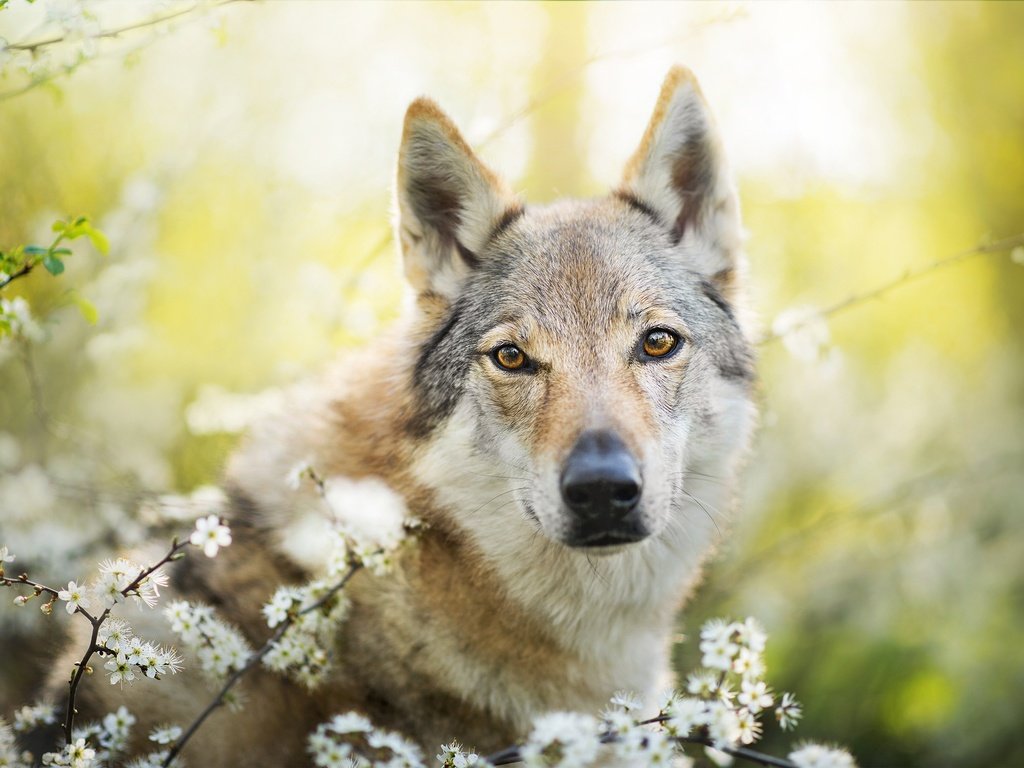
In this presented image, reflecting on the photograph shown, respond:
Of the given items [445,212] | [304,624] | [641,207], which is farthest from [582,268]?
[304,624]

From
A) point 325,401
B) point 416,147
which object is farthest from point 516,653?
point 416,147

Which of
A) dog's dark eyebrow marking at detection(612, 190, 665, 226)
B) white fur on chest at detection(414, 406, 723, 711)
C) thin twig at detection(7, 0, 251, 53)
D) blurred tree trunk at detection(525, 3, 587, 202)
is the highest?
Result: blurred tree trunk at detection(525, 3, 587, 202)

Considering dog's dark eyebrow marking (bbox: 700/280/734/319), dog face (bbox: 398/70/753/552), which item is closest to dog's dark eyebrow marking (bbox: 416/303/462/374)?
dog face (bbox: 398/70/753/552)

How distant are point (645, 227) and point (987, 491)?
461cm

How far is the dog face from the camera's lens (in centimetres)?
273

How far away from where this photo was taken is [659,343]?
3.16 m

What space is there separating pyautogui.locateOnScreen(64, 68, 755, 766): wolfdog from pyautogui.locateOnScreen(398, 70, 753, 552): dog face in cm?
1

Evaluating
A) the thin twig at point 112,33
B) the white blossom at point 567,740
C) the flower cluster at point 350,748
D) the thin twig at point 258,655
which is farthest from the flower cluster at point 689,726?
the thin twig at point 112,33

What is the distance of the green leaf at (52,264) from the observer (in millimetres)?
2373

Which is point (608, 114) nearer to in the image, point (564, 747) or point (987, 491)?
point (987, 491)

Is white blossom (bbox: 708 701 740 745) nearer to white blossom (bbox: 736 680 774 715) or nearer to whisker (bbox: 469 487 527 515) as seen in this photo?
white blossom (bbox: 736 680 774 715)

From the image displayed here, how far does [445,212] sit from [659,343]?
1.16 m

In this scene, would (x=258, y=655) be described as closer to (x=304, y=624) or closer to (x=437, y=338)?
(x=304, y=624)

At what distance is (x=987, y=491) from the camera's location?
6477 millimetres
